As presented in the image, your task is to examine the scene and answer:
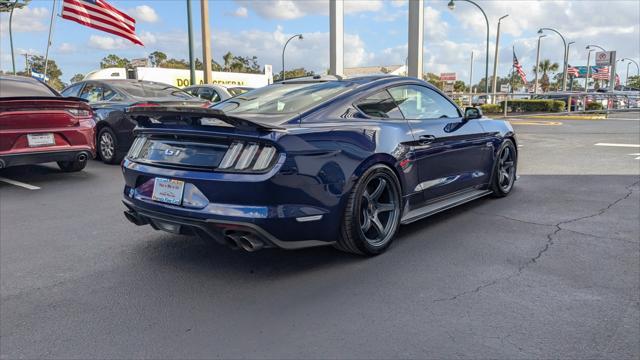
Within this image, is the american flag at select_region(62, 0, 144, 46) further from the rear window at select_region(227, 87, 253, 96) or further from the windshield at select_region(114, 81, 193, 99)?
the windshield at select_region(114, 81, 193, 99)

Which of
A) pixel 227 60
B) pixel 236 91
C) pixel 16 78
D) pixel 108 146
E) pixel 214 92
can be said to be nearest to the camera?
pixel 16 78

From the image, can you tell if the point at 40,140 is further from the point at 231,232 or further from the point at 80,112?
the point at 231,232

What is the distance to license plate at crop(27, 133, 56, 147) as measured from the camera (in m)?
6.68

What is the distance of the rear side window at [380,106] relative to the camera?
13.3 ft

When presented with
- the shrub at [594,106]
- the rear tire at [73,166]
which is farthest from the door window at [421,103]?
the shrub at [594,106]

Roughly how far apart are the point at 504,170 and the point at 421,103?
6.29ft

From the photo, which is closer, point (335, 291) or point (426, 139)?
point (335, 291)

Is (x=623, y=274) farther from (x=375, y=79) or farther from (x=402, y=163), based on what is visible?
(x=375, y=79)

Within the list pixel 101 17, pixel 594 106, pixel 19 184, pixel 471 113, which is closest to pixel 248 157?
pixel 471 113

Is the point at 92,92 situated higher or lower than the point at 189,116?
higher

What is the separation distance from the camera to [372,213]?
3953 mm

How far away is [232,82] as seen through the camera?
41.5m

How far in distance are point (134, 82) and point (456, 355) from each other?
8.75m

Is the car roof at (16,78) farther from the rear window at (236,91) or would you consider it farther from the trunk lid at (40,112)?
the rear window at (236,91)
